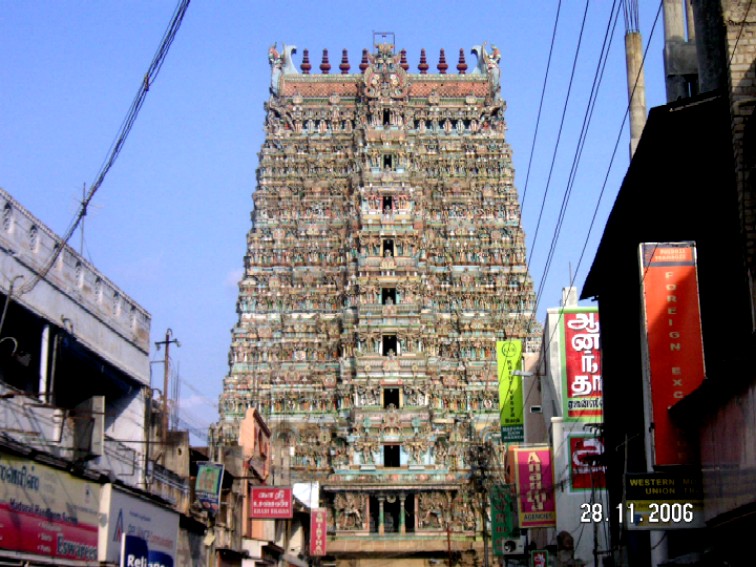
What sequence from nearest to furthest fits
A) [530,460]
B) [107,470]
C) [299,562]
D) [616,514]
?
[107,470], [616,514], [530,460], [299,562]

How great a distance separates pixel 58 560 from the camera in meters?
24.3

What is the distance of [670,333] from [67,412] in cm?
1282

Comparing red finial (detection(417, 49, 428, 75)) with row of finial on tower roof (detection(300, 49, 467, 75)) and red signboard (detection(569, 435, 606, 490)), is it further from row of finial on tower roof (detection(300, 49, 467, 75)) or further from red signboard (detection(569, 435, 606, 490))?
red signboard (detection(569, 435, 606, 490))

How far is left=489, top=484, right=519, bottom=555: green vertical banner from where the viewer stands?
55753 mm

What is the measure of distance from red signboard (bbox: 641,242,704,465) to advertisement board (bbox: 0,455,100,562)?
11489 mm

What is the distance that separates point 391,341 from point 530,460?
156 feet

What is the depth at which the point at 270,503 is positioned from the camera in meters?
43.5

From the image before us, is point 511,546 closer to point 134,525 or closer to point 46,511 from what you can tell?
point 134,525

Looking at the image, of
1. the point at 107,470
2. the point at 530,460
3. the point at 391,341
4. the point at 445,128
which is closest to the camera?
the point at 107,470

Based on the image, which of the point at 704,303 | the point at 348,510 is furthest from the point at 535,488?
the point at 348,510

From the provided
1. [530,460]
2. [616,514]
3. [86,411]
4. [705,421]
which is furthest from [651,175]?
[530,460]

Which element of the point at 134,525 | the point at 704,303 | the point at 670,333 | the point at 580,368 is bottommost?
the point at 134,525

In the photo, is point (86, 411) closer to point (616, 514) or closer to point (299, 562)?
point (616, 514)

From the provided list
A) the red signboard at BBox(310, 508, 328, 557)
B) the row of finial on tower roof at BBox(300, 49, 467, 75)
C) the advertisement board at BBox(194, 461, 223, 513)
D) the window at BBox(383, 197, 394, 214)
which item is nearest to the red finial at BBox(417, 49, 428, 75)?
the row of finial on tower roof at BBox(300, 49, 467, 75)
